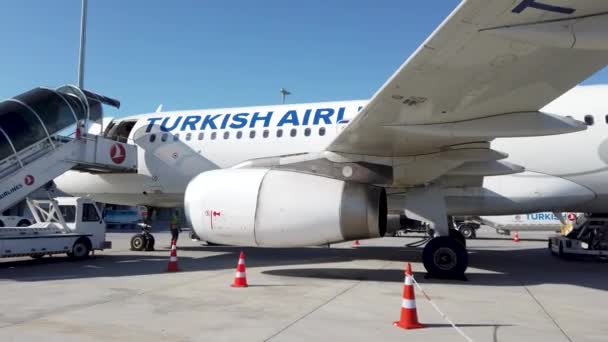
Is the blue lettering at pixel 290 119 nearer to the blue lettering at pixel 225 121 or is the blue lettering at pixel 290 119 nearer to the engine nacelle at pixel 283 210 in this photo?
the blue lettering at pixel 225 121

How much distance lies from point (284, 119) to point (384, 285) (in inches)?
206

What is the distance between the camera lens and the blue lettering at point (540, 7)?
4.21m

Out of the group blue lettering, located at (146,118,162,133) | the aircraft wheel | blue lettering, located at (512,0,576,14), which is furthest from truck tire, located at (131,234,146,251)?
blue lettering, located at (512,0,576,14)

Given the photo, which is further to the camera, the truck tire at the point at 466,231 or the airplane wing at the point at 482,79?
the truck tire at the point at 466,231

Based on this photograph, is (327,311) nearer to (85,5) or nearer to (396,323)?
(396,323)

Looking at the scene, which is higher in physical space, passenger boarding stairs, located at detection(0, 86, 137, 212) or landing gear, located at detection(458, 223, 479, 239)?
passenger boarding stairs, located at detection(0, 86, 137, 212)

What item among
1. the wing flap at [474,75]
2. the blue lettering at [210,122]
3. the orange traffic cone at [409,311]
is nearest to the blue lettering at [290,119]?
the blue lettering at [210,122]

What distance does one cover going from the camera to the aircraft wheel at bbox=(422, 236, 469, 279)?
8172mm

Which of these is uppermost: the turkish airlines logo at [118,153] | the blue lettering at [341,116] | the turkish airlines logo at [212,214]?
the blue lettering at [341,116]

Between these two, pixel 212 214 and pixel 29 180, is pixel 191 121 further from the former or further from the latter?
pixel 212 214

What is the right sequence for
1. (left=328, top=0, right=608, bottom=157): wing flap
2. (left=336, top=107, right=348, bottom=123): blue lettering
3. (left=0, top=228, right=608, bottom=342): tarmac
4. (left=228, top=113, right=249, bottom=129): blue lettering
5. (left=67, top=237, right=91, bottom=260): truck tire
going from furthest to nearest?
(left=228, top=113, right=249, bottom=129): blue lettering
(left=67, top=237, right=91, bottom=260): truck tire
(left=336, top=107, right=348, bottom=123): blue lettering
(left=0, top=228, right=608, bottom=342): tarmac
(left=328, top=0, right=608, bottom=157): wing flap

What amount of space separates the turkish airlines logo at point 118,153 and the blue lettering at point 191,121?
166 cm

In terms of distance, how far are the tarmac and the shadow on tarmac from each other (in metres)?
0.04

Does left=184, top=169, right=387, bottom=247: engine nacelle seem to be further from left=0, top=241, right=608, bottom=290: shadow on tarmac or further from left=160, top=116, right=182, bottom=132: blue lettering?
left=160, top=116, right=182, bottom=132: blue lettering
